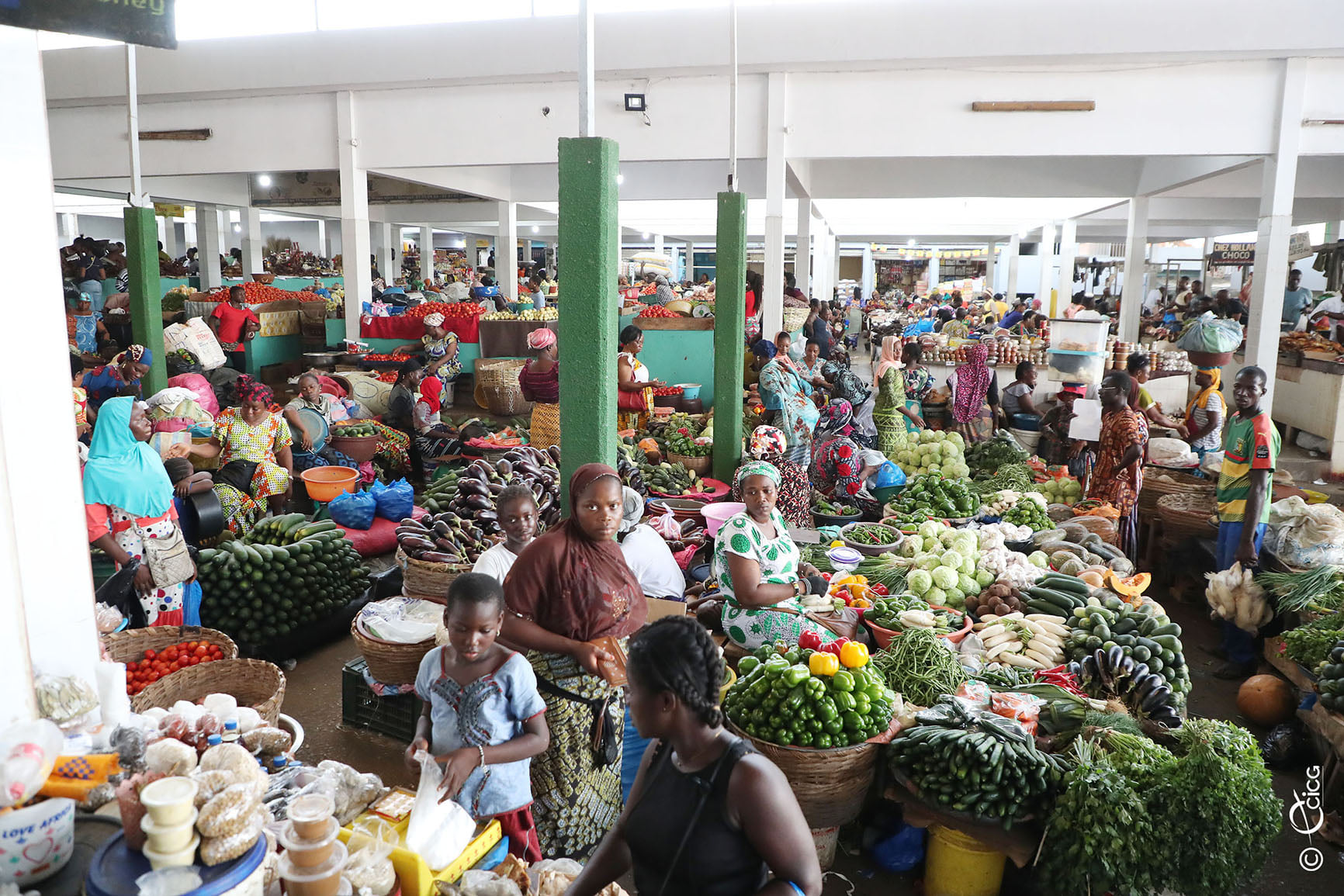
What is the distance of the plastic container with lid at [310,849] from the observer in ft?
6.48

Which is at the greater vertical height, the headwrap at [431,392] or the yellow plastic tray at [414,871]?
the headwrap at [431,392]

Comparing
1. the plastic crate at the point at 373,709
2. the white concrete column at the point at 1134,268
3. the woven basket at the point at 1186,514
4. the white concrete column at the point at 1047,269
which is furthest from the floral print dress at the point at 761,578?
the white concrete column at the point at 1047,269

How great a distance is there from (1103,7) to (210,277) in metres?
16.8

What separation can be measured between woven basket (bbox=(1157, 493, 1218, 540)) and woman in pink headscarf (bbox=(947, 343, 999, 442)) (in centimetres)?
279

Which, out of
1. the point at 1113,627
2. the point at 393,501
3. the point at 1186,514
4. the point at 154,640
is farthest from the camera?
the point at 393,501

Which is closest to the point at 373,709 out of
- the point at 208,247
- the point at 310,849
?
the point at 310,849

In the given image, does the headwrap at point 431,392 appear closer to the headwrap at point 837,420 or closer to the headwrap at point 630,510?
the headwrap at point 837,420

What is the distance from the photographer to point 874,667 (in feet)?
13.5

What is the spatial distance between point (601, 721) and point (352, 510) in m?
4.14

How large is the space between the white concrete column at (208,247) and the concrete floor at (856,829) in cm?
1549

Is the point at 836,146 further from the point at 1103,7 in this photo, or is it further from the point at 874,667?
the point at 874,667

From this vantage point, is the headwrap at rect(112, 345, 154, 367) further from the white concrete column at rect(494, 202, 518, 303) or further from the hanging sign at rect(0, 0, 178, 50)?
the white concrete column at rect(494, 202, 518, 303)

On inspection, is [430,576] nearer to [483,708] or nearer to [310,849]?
[483,708]

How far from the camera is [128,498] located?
4.72 meters
